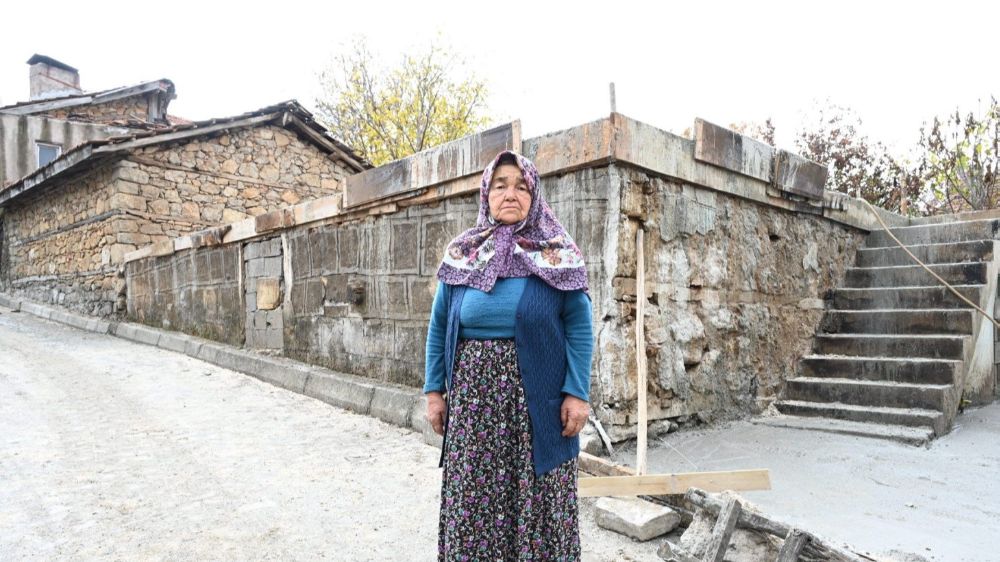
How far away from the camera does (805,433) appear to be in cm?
426

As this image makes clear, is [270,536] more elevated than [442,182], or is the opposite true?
[442,182]

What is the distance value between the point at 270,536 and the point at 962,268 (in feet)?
19.2

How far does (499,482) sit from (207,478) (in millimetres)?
2599

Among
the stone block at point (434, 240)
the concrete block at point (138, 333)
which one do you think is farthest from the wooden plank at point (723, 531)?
the concrete block at point (138, 333)

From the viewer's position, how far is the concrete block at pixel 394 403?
510 cm

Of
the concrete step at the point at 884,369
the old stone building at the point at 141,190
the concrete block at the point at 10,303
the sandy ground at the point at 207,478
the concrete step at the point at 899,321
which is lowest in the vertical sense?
the sandy ground at the point at 207,478

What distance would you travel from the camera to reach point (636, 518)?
2.96 metres

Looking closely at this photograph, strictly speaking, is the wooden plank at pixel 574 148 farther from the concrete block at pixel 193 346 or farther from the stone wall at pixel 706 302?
the concrete block at pixel 193 346

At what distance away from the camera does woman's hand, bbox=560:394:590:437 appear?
2123 millimetres

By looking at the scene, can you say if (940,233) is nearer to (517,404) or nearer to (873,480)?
(873,480)

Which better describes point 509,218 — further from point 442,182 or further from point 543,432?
point 442,182

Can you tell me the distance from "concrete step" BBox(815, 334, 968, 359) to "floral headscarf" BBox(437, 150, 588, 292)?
4034 millimetres

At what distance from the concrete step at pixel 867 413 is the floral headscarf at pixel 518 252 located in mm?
3320

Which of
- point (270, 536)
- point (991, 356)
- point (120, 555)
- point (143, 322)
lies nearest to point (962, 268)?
point (991, 356)
